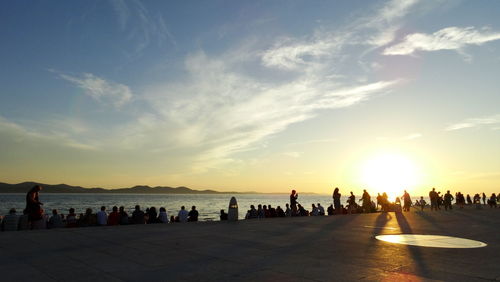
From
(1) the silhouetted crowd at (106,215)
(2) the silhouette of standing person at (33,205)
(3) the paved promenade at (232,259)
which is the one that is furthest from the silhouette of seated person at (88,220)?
(3) the paved promenade at (232,259)

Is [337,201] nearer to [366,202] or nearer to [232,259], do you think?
[366,202]

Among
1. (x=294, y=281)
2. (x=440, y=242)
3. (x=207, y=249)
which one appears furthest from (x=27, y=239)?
(x=440, y=242)

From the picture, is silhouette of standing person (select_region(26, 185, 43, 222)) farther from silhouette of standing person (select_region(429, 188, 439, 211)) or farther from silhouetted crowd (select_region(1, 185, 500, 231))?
silhouette of standing person (select_region(429, 188, 439, 211))

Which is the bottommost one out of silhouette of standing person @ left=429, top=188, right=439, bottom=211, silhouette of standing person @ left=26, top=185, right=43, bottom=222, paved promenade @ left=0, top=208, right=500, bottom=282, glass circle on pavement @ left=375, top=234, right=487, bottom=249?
paved promenade @ left=0, top=208, right=500, bottom=282

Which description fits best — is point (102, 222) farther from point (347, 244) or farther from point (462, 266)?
point (462, 266)

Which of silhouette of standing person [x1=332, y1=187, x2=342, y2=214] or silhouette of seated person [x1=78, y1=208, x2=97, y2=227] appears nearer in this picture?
silhouette of seated person [x1=78, y1=208, x2=97, y2=227]

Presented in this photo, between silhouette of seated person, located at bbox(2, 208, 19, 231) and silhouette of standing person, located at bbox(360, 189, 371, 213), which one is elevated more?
silhouette of standing person, located at bbox(360, 189, 371, 213)

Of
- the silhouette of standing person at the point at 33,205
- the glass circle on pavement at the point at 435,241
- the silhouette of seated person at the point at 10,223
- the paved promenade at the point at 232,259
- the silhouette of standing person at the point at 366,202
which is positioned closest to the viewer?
the paved promenade at the point at 232,259

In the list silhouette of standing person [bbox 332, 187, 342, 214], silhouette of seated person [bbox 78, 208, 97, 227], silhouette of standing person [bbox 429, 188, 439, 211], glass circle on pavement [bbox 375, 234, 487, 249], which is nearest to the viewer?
glass circle on pavement [bbox 375, 234, 487, 249]

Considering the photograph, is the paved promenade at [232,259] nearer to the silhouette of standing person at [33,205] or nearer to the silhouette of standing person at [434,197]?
the silhouette of standing person at [33,205]

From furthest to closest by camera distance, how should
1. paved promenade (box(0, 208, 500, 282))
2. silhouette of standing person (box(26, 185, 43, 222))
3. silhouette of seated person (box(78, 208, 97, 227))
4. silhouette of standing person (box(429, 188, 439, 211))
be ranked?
1. silhouette of standing person (box(429, 188, 439, 211))
2. silhouette of seated person (box(78, 208, 97, 227))
3. silhouette of standing person (box(26, 185, 43, 222))
4. paved promenade (box(0, 208, 500, 282))

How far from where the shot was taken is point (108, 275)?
6.77 metres

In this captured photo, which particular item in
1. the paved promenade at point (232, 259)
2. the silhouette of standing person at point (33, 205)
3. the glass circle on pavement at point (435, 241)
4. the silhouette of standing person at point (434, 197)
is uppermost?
the silhouette of standing person at point (434, 197)

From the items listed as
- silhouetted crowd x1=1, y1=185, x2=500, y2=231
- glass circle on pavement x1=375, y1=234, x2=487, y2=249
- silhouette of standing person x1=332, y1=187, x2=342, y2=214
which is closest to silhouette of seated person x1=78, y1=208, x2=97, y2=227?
silhouetted crowd x1=1, y1=185, x2=500, y2=231
